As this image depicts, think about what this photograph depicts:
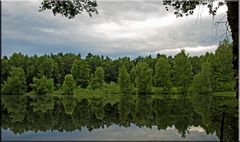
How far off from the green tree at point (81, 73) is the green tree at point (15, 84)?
13292 mm

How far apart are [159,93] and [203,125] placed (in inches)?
1850

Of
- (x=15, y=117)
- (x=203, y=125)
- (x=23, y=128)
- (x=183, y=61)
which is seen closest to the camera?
(x=203, y=125)

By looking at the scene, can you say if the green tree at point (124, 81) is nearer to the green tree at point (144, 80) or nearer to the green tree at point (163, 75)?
the green tree at point (144, 80)

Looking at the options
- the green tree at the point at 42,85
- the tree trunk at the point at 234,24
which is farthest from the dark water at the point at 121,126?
the green tree at the point at 42,85

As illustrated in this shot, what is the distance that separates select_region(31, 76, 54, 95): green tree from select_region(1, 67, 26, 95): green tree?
2458mm

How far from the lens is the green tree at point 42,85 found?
69.8 metres

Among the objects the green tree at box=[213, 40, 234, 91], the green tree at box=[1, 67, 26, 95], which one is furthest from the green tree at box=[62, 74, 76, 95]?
the green tree at box=[213, 40, 234, 91]

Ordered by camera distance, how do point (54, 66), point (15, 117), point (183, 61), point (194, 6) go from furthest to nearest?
point (54, 66) → point (183, 61) → point (15, 117) → point (194, 6)

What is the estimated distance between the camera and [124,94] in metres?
72.1

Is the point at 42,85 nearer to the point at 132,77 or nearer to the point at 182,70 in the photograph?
the point at 132,77

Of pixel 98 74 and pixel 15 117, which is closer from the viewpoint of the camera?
pixel 15 117

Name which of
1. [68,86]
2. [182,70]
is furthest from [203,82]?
A: [68,86]

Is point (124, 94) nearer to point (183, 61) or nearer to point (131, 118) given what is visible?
point (183, 61)

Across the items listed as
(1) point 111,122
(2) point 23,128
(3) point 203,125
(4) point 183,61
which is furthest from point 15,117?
(4) point 183,61
